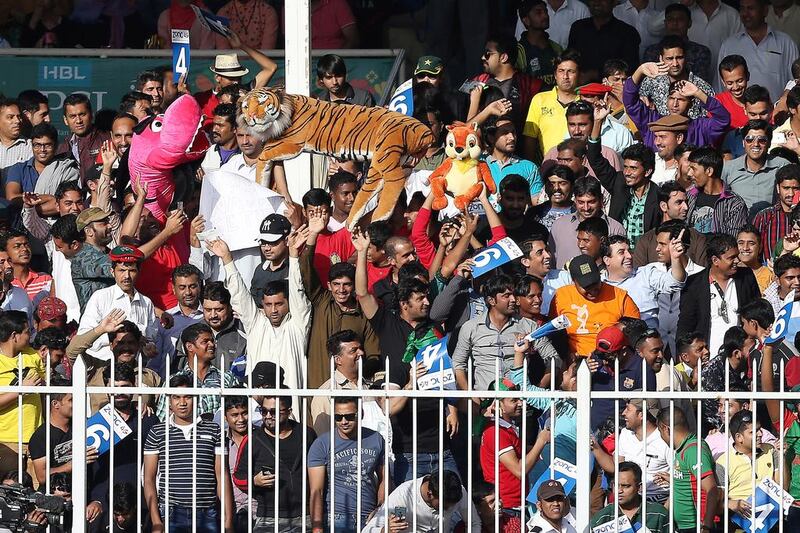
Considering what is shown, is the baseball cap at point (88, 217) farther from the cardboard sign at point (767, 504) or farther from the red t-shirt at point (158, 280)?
the cardboard sign at point (767, 504)

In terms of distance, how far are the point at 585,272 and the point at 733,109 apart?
11.7ft

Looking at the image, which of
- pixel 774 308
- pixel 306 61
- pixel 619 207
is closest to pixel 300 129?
pixel 306 61

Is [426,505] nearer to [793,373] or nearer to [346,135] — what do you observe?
[793,373]

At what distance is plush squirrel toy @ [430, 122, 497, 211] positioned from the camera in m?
15.0

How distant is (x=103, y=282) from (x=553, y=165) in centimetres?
357

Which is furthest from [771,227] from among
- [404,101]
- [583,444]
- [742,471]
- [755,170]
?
[583,444]

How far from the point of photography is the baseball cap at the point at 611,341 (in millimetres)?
13516

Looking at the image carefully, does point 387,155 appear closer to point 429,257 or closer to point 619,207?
point 429,257

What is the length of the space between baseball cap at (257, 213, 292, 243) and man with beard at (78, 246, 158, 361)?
100 cm

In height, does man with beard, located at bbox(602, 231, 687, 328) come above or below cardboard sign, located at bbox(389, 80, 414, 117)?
below

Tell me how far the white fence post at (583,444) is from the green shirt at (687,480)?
91 cm

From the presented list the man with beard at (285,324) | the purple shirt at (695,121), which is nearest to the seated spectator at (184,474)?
the man with beard at (285,324)

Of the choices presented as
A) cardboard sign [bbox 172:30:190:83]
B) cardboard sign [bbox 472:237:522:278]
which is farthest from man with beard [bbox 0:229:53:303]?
cardboard sign [bbox 472:237:522:278]

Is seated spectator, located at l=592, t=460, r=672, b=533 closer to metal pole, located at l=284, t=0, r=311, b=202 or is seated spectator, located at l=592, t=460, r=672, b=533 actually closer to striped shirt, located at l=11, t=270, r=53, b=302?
metal pole, located at l=284, t=0, r=311, b=202
